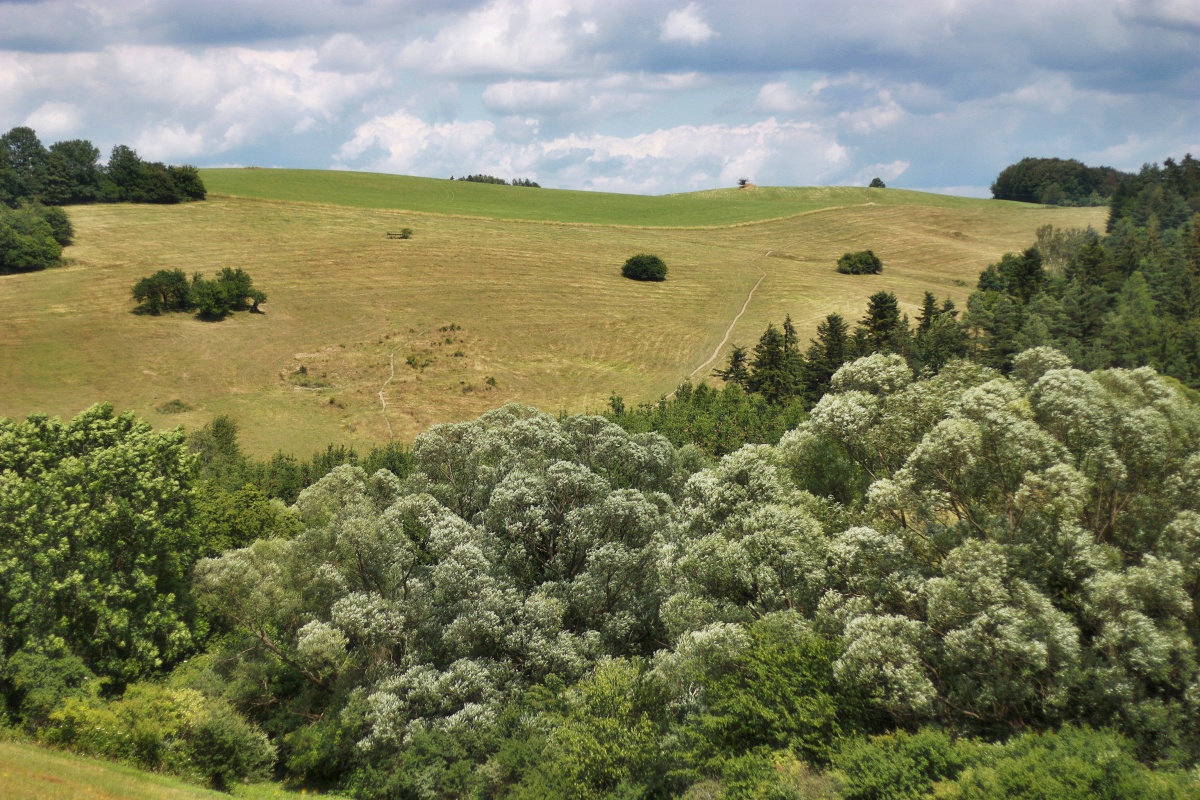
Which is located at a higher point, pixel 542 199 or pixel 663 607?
pixel 542 199

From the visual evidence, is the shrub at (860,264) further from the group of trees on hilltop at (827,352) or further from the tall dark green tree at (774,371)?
the tall dark green tree at (774,371)

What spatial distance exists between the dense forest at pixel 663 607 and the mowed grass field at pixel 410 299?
38.4 meters

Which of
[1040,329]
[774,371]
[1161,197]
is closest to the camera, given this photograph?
[1040,329]

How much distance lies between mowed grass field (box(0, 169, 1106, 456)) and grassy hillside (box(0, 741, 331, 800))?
4854 centimetres

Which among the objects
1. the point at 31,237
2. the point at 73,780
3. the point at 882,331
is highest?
the point at 31,237

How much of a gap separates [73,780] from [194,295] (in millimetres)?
83617

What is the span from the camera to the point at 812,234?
15375cm

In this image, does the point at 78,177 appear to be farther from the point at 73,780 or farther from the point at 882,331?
the point at 73,780

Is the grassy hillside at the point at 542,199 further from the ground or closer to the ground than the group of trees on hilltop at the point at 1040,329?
further from the ground

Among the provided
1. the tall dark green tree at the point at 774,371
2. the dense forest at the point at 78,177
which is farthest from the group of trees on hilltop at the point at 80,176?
the tall dark green tree at the point at 774,371

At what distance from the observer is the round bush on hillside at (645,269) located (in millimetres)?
122312

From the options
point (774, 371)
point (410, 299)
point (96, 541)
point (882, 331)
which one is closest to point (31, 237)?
point (410, 299)

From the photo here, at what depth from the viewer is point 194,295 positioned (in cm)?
9719

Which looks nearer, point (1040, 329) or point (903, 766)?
point (903, 766)
